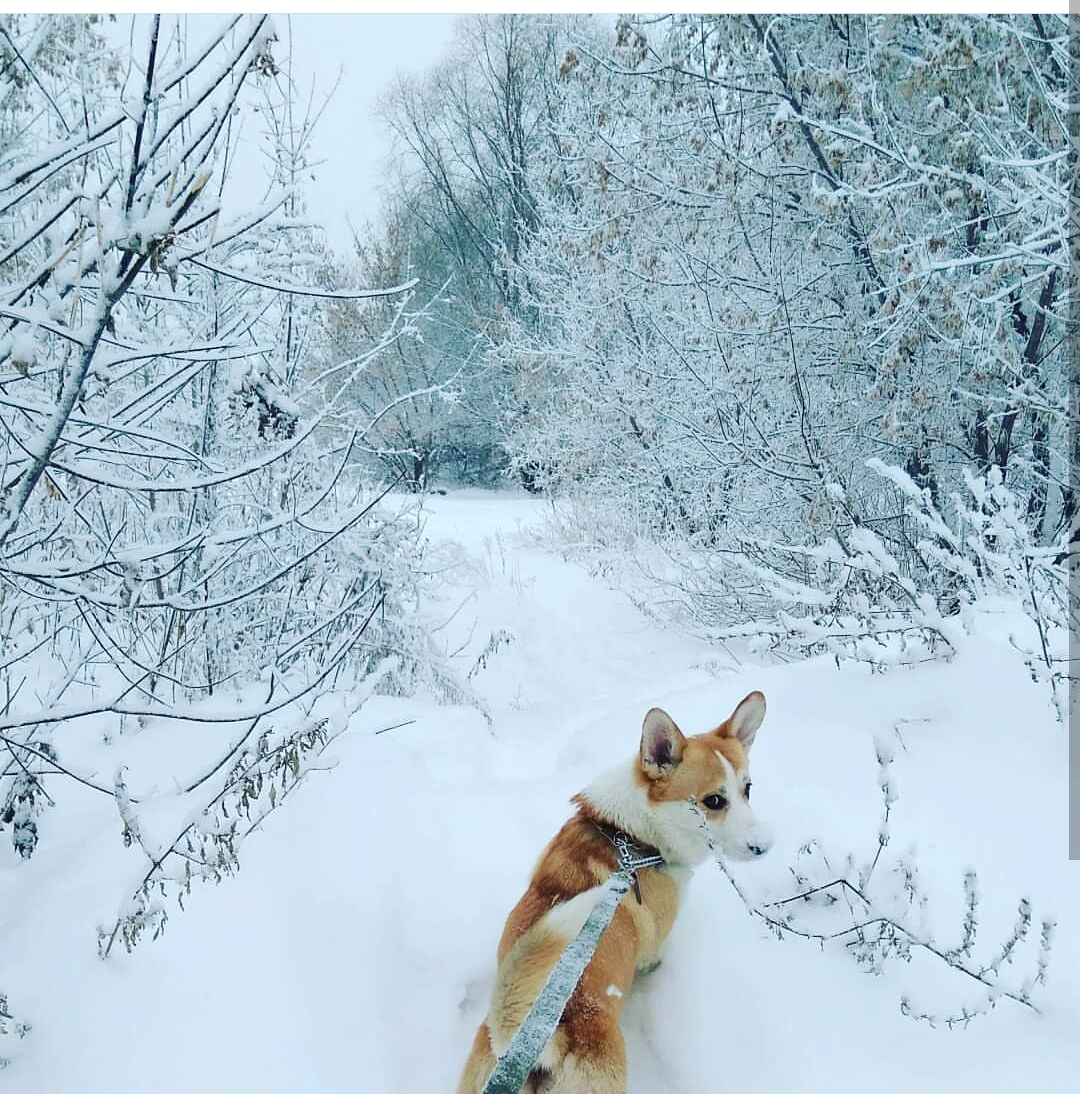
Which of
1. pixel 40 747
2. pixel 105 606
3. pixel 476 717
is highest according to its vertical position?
pixel 105 606

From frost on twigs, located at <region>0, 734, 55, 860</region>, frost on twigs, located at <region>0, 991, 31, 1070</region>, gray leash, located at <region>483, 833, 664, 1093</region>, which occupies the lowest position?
frost on twigs, located at <region>0, 991, 31, 1070</region>

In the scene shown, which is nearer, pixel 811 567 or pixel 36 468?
pixel 36 468

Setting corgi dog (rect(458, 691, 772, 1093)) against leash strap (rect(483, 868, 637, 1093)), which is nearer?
leash strap (rect(483, 868, 637, 1093))

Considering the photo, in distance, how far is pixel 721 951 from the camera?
2.32m

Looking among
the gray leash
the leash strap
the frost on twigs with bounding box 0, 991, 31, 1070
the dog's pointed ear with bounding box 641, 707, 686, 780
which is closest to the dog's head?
the dog's pointed ear with bounding box 641, 707, 686, 780

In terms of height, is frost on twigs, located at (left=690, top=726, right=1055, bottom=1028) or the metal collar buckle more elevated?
the metal collar buckle

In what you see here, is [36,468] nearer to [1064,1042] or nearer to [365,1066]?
[365,1066]

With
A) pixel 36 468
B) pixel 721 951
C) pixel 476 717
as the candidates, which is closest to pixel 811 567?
pixel 476 717

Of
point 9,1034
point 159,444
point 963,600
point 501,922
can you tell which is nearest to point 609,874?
point 501,922

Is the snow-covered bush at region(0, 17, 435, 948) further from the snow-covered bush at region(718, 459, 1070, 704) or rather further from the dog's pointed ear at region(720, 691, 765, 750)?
the snow-covered bush at region(718, 459, 1070, 704)

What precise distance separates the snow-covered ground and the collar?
0.29m

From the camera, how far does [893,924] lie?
192cm

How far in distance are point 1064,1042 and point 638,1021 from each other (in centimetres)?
105

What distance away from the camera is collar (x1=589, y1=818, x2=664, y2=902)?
2.26 metres
